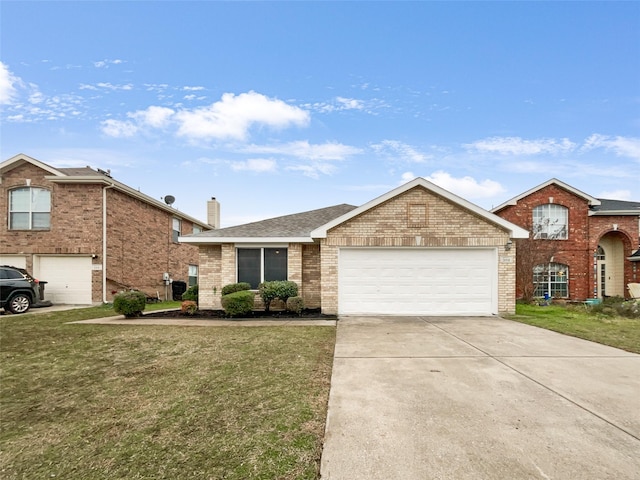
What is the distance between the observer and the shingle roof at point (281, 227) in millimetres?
11836

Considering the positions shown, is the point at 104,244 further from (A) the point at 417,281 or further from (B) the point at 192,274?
(A) the point at 417,281

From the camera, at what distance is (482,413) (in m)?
3.49

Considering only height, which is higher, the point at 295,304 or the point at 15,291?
the point at 15,291

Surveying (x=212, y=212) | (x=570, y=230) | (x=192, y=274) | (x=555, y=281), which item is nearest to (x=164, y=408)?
(x=555, y=281)

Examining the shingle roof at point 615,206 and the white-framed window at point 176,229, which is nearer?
the shingle roof at point 615,206

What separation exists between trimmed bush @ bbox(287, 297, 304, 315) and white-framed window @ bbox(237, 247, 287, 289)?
1.48 metres

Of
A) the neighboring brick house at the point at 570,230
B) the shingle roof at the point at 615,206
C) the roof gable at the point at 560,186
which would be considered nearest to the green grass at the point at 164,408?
the roof gable at the point at 560,186

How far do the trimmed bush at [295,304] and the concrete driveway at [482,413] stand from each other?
445 cm

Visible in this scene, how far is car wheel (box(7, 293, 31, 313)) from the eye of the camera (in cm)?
1160

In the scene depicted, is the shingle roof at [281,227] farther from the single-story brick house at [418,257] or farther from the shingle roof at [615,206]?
the shingle roof at [615,206]

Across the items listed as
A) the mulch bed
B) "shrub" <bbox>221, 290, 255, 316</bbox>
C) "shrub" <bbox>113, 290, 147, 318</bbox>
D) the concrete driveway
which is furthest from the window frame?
the concrete driveway

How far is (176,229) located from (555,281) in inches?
891

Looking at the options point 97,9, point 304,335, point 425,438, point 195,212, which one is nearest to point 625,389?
point 425,438

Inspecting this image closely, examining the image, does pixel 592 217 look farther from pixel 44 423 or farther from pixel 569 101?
pixel 44 423
